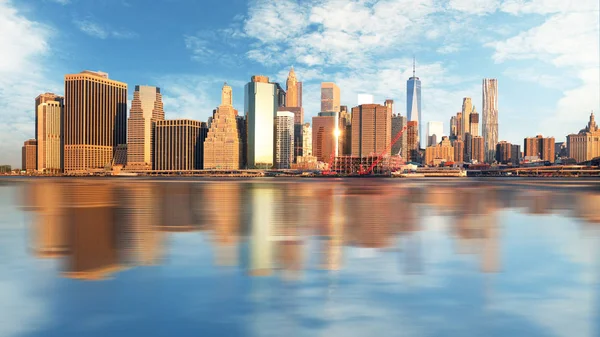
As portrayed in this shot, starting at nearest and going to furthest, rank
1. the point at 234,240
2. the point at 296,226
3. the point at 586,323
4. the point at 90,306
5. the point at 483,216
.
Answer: the point at 586,323
the point at 90,306
the point at 234,240
the point at 296,226
the point at 483,216

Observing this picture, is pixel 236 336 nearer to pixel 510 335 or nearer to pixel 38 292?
pixel 510 335

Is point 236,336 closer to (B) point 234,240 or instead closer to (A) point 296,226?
(B) point 234,240

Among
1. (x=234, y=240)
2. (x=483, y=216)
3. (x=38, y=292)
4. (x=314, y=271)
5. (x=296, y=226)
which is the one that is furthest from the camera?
(x=483, y=216)

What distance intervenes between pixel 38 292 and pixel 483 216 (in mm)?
35506

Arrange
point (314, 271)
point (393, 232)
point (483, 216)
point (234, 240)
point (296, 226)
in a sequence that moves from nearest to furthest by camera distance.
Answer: point (314, 271) < point (234, 240) < point (393, 232) < point (296, 226) < point (483, 216)

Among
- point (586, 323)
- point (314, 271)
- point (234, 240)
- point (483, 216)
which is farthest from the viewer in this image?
point (483, 216)

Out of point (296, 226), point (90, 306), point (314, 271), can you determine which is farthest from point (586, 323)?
point (296, 226)

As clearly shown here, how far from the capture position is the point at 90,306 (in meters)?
13.2

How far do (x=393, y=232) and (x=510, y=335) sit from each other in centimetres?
1829

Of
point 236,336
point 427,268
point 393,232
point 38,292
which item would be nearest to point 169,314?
point 236,336

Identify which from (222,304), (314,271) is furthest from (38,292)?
(314,271)

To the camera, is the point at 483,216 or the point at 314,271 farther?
the point at 483,216

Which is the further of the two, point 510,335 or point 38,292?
point 38,292

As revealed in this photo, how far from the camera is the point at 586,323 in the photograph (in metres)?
12.0
